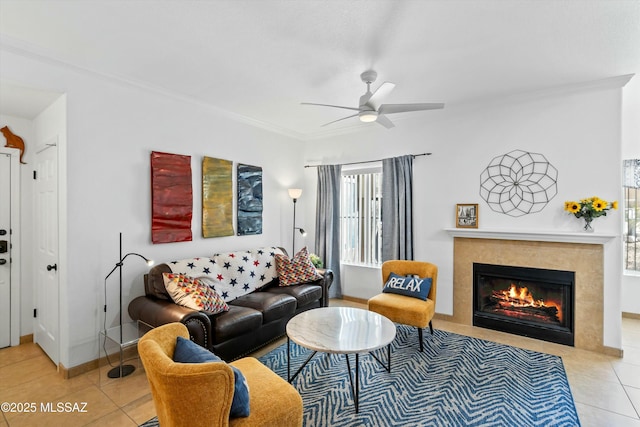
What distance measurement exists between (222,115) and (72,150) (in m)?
1.74

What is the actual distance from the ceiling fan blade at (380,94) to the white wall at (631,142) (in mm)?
3058

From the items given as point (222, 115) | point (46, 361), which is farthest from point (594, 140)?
point (46, 361)

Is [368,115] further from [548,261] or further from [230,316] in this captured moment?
[548,261]

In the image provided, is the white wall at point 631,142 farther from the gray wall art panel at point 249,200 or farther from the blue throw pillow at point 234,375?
the blue throw pillow at point 234,375

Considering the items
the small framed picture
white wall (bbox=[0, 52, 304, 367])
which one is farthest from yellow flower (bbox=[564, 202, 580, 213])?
white wall (bbox=[0, 52, 304, 367])

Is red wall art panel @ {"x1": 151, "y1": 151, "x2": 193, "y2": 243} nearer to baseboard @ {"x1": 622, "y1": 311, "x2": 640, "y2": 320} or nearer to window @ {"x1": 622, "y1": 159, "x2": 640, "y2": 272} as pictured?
window @ {"x1": 622, "y1": 159, "x2": 640, "y2": 272}

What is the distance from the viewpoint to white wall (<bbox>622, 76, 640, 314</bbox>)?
3696mm

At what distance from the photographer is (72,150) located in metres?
2.70

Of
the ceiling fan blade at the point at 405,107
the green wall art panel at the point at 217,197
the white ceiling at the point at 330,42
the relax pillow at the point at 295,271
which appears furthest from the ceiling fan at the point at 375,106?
the relax pillow at the point at 295,271

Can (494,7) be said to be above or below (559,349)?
above

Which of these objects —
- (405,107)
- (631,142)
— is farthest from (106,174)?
(631,142)

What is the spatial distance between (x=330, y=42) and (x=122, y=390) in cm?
328

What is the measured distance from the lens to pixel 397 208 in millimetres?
4355

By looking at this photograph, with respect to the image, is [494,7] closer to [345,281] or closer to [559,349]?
[559,349]
